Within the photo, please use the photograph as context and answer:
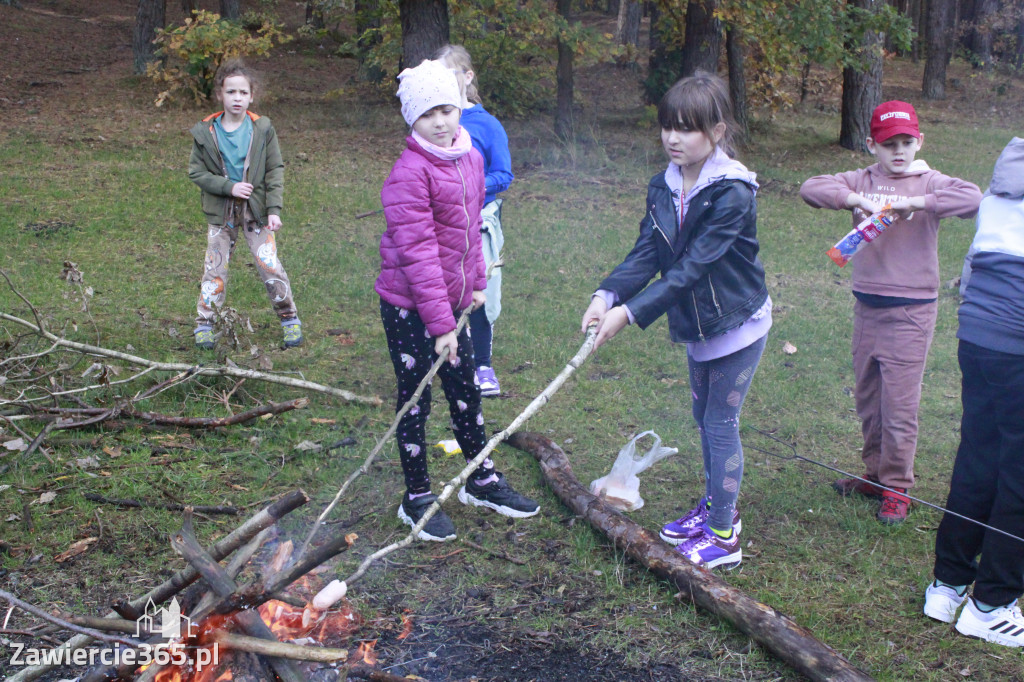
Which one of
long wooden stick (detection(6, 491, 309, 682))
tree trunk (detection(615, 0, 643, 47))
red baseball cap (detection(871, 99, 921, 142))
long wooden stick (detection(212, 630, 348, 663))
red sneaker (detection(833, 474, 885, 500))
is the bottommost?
red sneaker (detection(833, 474, 885, 500))

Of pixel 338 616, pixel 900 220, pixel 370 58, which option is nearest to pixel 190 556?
pixel 338 616

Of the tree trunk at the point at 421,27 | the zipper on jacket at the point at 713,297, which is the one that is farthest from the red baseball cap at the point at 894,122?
the tree trunk at the point at 421,27

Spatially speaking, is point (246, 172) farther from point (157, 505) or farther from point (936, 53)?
point (936, 53)

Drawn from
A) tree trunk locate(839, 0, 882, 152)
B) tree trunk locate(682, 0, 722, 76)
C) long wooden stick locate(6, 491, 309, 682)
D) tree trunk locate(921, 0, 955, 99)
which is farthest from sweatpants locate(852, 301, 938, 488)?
tree trunk locate(921, 0, 955, 99)

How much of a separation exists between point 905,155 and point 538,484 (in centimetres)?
254

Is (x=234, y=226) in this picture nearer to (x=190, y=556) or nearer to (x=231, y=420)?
(x=231, y=420)

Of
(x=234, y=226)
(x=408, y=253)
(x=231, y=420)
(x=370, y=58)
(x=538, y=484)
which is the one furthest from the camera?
(x=370, y=58)

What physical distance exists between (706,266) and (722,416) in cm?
71

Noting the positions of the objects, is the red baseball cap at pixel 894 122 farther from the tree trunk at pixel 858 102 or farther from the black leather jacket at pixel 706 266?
the tree trunk at pixel 858 102

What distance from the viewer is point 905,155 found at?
4.17 m

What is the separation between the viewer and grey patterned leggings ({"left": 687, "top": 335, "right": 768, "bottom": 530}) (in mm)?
3666

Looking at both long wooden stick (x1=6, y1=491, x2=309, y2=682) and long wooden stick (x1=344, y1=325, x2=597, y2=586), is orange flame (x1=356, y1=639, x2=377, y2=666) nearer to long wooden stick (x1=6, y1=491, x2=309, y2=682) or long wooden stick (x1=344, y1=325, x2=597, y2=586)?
long wooden stick (x1=344, y1=325, x2=597, y2=586)

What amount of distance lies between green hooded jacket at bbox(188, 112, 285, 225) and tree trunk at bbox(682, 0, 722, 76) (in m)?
8.67

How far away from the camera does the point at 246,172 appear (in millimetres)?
6109
